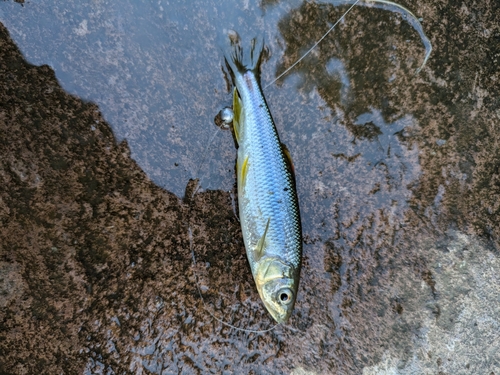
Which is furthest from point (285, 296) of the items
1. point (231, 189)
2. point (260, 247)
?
point (231, 189)

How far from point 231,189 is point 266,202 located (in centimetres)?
37

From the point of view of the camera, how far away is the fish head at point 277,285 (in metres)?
2.49

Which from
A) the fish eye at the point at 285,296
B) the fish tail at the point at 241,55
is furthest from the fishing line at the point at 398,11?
the fish eye at the point at 285,296

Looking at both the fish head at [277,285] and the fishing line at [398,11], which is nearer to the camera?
the fish head at [277,285]

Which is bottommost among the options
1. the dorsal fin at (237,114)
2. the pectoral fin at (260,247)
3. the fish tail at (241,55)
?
the pectoral fin at (260,247)

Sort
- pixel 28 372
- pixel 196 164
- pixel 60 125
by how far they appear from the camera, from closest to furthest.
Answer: pixel 28 372
pixel 60 125
pixel 196 164

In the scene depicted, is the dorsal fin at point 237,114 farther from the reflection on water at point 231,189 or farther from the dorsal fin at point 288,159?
the dorsal fin at point 288,159

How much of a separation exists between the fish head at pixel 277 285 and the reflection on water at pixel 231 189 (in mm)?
209

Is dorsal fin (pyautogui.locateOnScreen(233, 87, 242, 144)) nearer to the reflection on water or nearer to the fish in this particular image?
the fish

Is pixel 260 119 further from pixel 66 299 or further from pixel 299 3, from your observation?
pixel 66 299

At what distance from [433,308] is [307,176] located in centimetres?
132

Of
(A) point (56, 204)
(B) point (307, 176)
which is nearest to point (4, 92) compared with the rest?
(A) point (56, 204)

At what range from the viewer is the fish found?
2.51m

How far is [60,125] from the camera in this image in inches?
103
